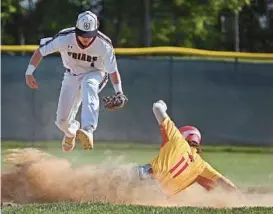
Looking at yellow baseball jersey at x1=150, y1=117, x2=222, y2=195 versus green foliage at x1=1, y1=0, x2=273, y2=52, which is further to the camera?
green foliage at x1=1, y1=0, x2=273, y2=52

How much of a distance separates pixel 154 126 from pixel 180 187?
686 centimetres

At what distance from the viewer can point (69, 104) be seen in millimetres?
8172

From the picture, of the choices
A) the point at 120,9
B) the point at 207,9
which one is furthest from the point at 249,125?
the point at 120,9

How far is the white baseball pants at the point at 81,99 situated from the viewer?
7660 millimetres

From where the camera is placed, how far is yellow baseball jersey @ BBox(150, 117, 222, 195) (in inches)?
293

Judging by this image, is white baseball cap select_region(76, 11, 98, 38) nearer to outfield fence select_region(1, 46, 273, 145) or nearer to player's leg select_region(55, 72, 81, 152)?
player's leg select_region(55, 72, 81, 152)

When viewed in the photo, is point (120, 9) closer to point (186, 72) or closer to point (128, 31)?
point (128, 31)

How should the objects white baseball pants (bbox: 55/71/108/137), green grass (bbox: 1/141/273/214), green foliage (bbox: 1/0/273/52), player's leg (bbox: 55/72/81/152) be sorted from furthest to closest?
green foliage (bbox: 1/0/273/52)
player's leg (bbox: 55/72/81/152)
white baseball pants (bbox: 55/71/108/137)
green grass (bbox: 1/141/273/214)

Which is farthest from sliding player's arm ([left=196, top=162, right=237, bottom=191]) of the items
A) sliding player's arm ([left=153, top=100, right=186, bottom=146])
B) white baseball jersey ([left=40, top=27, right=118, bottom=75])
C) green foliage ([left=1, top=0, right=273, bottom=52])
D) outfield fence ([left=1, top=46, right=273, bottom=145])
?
green foliage ([left=1, top=0, right=273, bottom=52])

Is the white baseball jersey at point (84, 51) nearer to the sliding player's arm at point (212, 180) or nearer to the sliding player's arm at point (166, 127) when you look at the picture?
the sliding player's arm at point (166, 127)

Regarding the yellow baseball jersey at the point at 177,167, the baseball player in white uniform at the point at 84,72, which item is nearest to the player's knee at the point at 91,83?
the baseball player in white uniform at the point at 84,72

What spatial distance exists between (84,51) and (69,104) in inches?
27.1

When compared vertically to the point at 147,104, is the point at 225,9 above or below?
above

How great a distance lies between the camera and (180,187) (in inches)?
295
